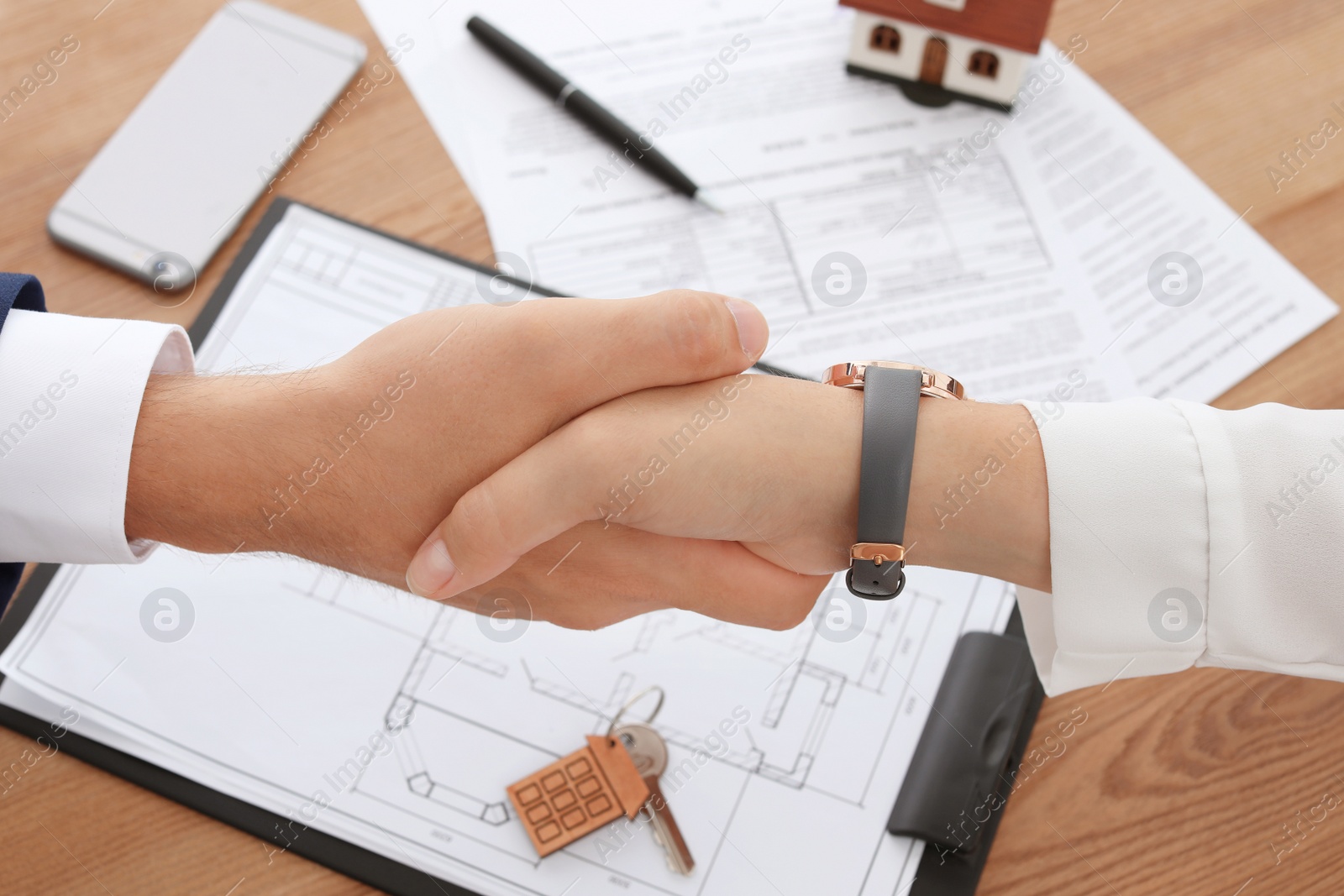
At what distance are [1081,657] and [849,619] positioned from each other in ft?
0.70

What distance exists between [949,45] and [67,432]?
3.26 ft

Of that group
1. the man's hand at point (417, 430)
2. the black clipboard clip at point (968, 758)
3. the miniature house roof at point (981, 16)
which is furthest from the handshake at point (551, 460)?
the miniature house roof at point (981, 16)

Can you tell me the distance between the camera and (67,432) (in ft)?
2.56

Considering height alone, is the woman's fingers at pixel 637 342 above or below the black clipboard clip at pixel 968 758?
above

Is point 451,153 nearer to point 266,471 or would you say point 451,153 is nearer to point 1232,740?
point 266,471

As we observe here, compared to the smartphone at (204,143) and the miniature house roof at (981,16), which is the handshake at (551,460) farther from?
the miniature house roof at (981,16)

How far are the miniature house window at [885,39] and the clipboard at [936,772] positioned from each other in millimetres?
690

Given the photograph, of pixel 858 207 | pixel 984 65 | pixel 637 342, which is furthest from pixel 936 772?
pixel 984 65

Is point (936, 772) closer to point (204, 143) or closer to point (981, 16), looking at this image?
point (981, 16)

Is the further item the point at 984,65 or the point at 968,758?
the point at 984,65

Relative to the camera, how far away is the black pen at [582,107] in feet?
3.54

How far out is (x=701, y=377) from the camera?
2.76 feet

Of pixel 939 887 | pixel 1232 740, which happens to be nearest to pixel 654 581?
pixel 939 887

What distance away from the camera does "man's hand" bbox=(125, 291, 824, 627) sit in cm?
82
